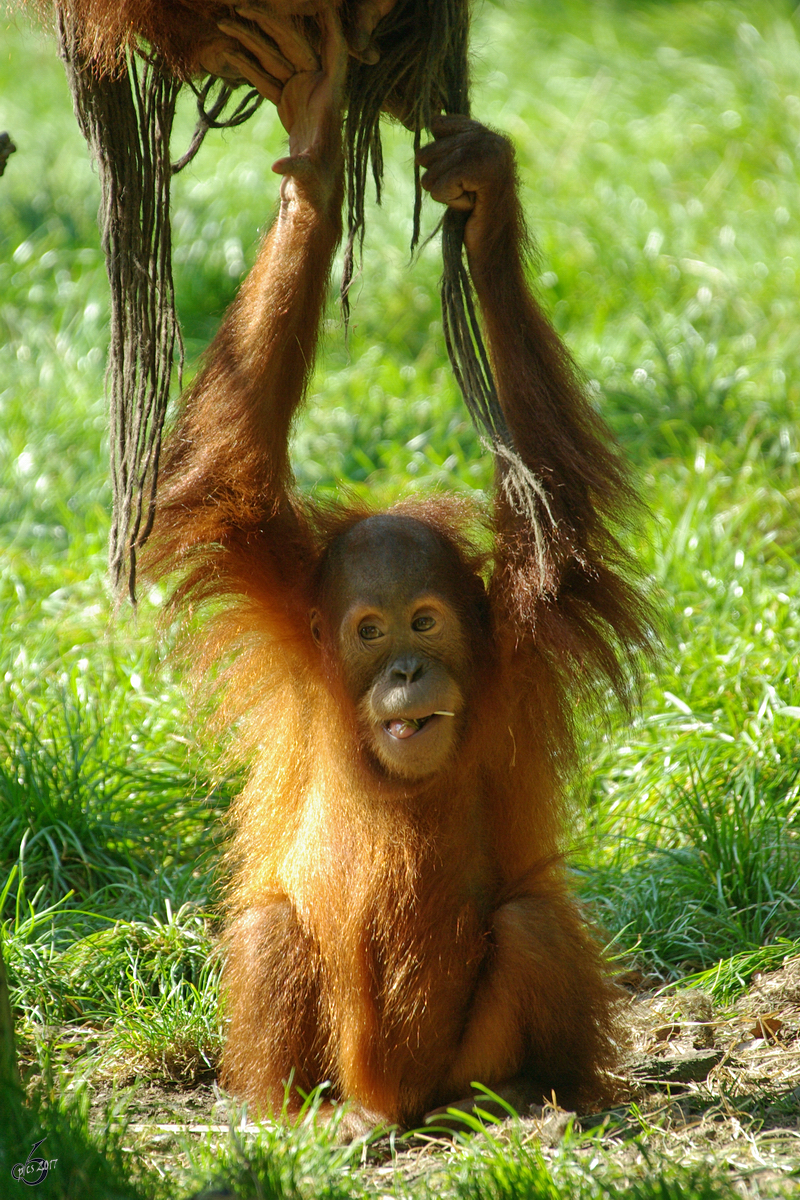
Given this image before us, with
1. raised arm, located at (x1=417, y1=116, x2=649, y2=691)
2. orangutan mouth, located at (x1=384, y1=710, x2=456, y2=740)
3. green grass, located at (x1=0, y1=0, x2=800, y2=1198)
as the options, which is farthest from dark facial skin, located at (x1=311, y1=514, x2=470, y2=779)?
green grass, located at (x1=0, y1=0, x2=800, y2=1198)

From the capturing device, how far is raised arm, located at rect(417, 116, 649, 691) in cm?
276

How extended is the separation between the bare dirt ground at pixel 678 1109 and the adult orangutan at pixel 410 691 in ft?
0.56

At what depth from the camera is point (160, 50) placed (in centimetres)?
274

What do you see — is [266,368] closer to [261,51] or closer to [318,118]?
[318,118]

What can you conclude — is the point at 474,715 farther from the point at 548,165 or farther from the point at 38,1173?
the point at 548,165

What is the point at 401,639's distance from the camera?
2.99m

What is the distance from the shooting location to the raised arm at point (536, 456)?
2.76 metres

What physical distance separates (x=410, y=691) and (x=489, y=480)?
8.61ft

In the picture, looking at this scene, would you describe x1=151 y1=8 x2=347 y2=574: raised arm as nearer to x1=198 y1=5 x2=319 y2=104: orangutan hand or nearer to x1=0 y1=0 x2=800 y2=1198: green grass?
x1=198 y1=5 x2=319 y2=104: orangutan hand

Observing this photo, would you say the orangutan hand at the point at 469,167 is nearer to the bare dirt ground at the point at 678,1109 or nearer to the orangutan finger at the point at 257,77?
the orangutan finger at the point at 257,77

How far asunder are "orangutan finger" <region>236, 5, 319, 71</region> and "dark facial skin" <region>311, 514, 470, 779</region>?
1021 mm

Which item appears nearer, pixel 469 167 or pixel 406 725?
pixel 469 167

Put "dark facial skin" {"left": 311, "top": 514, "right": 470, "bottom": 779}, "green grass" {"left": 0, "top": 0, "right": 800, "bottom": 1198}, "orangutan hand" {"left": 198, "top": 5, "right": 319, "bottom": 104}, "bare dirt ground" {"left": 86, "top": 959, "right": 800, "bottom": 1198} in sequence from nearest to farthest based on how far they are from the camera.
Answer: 1. "bare dirt ground" {"left": 86, "top": 959, "right": 800, "bottom": 1198}
2. "orangutan hand" {"left": 198, "top": 5, "right": 319, "bottom": 104}
3. "dark facial skin" {"left": 311, "top": 514, "right": 470, "bottom": 779}
4. "green grass" {"left": 0, "top": 0, "right": 800, "bottom": 1198}

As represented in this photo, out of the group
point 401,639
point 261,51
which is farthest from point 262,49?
point 401,639
